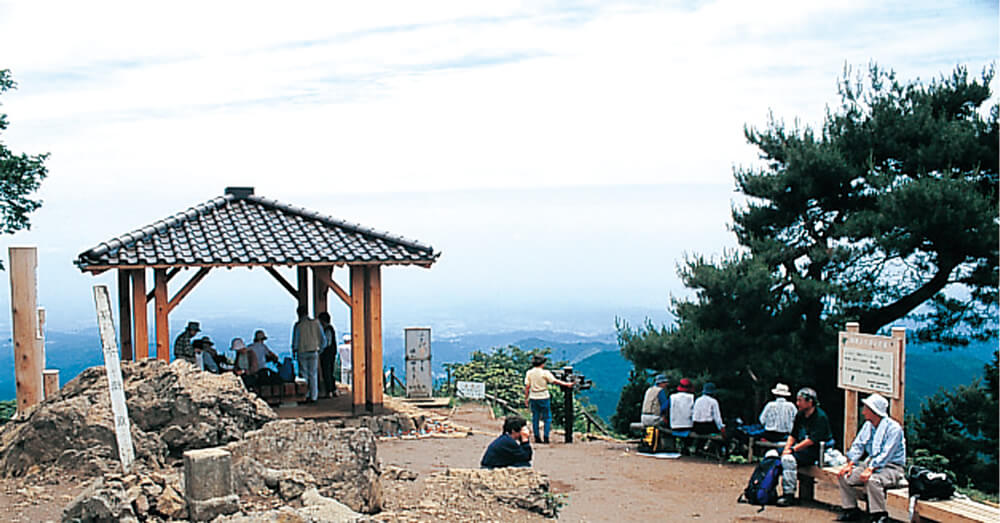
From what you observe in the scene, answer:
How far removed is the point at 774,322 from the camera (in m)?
14.9

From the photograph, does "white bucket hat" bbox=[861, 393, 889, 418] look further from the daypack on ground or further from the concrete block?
the concrete block

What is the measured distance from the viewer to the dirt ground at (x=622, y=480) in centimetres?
911

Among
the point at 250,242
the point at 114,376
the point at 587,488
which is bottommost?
the point at 587,488

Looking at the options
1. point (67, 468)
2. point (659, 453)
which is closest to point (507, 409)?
point (659, 453)

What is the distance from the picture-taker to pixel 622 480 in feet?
35.8

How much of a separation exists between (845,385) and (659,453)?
379cm

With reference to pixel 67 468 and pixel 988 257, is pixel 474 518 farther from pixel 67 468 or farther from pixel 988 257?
pixel 988 257

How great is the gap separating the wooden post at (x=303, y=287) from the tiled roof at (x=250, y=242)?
6.02 ft

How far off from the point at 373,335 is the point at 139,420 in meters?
5.14

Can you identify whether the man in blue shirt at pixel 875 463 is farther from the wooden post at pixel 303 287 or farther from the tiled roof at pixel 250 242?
the wooden post at pixel 303 287

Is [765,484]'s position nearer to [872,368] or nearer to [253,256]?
[872,368]

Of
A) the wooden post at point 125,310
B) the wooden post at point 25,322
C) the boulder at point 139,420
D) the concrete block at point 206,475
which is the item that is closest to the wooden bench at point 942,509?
the concrete block at point 206,475

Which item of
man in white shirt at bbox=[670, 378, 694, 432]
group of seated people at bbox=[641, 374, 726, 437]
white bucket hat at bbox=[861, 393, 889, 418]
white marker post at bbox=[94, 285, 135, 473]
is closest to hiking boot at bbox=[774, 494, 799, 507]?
white bucket hat at bbox=[861, 393, 889, 418]

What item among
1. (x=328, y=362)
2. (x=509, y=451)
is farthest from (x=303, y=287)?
(x=509, y=451)
